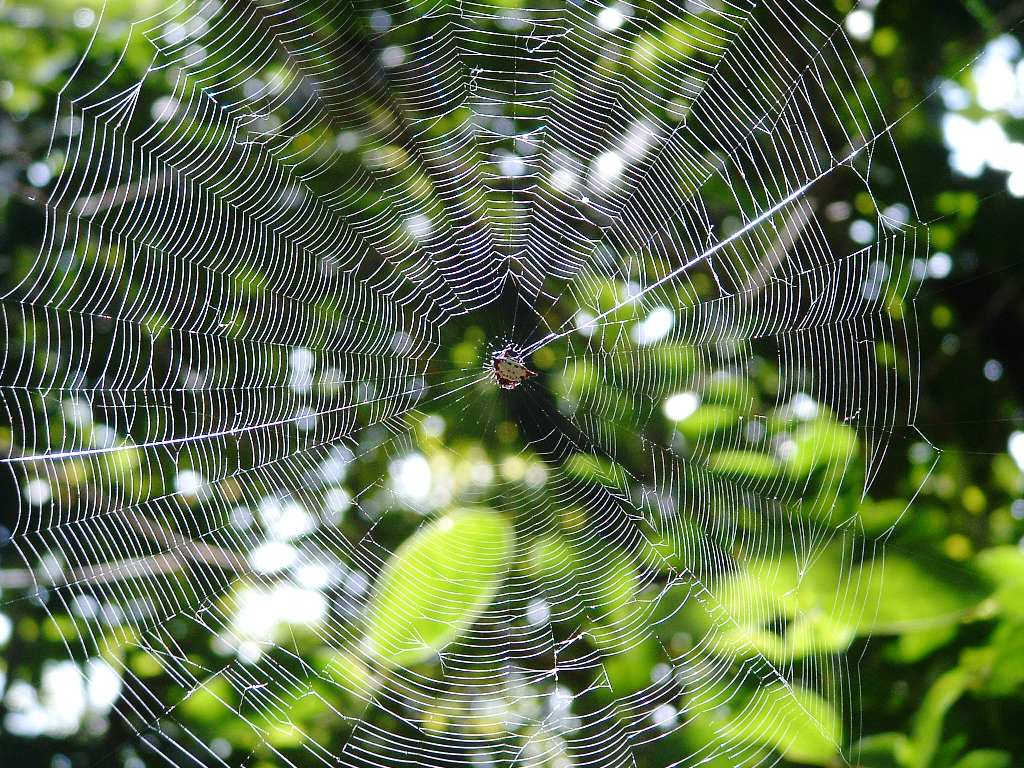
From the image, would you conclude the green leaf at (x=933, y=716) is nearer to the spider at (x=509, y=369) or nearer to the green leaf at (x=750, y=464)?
the green leaf at (x=750, y=464)

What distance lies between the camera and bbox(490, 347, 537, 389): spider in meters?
4.27

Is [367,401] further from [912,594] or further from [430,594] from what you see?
[912,594]

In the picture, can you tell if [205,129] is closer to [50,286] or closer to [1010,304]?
[50,286]

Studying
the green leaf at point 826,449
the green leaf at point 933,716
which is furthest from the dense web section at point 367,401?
the green leaf at point 933,716

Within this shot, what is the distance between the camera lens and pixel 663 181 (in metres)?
3.36

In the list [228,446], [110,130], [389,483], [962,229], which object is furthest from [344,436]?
[962,229]

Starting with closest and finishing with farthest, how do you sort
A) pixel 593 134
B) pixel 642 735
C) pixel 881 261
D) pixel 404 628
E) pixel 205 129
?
pixel 404 628
pixel 642 735
pixel 881 261
pixel 205 129
pixel 593 134

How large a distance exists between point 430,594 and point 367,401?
1.63m

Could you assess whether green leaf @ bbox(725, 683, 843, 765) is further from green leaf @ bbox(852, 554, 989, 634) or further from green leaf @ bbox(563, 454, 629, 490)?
green leaf @ bbox(563, 454, 629, 490)

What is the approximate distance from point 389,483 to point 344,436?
0.33m

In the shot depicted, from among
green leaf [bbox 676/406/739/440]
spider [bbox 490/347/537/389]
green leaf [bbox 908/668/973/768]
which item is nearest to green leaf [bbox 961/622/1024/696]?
green leaf [bbox 908/668/973/768]

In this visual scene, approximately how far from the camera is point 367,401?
3.88m

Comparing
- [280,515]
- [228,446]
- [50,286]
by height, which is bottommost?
[280,515]

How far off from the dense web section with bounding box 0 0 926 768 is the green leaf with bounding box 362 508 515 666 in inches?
0.5
